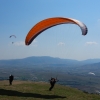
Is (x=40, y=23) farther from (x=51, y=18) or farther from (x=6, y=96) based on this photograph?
(x=6, y=96)

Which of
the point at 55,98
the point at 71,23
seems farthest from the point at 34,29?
the point at 55,98

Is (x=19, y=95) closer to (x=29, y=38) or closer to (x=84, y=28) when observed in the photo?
(x=29, y=38)

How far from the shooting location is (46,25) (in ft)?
82.9

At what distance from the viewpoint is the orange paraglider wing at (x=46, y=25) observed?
71.2 feet

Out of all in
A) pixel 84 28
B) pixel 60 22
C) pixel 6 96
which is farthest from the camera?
pixel 60 22

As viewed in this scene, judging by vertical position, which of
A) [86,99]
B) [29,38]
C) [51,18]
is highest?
[51,18]

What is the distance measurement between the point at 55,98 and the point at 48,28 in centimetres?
868

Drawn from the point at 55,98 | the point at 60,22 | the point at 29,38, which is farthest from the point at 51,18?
the point at 55,98

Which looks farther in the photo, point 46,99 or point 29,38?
point 29,38

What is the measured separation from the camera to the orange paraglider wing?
21.7m

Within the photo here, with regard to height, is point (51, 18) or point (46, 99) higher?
point (51, 18)

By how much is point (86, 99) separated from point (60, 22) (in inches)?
365

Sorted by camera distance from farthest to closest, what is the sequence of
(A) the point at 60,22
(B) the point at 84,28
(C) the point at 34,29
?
(C) the point at 34,29
(A) the point at 60,22
(B) the point at 84,28

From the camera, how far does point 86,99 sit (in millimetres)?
24047
